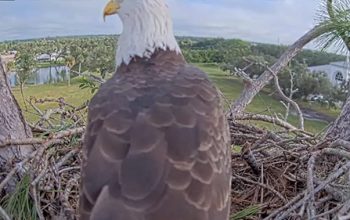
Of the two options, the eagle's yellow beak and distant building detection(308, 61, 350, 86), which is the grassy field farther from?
the eagle's yellow beak

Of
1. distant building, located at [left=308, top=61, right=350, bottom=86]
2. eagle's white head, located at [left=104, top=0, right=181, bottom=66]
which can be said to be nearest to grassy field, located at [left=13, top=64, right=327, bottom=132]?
distant building, located at [left=308, top=61, right=350, bottom=86]

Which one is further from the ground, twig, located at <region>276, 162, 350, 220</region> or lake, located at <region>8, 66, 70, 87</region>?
lake, located at <region>8, 66, 70, 87</region>

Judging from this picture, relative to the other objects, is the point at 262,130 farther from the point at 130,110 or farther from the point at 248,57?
the point at 130,110

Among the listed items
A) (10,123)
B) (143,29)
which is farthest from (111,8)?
(10,123)

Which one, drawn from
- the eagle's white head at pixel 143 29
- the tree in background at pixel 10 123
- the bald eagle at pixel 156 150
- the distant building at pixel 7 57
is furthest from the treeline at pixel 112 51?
the bald eagle at pixel 156 150

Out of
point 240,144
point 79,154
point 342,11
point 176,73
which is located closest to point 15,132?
point 79,154

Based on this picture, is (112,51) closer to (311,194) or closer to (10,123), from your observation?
(10,123)

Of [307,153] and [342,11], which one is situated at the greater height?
[342,11]
